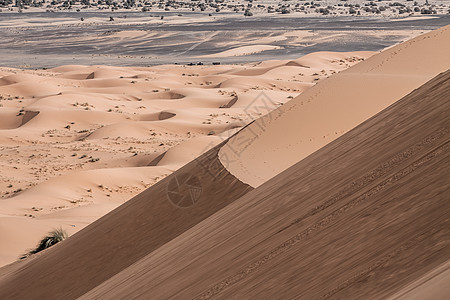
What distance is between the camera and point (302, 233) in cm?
542

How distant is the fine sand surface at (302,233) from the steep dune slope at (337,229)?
13mm

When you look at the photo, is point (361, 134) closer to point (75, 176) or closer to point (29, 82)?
point (75, 176)

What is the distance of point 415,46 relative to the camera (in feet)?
48.1

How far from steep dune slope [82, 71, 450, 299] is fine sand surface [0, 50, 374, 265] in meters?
5.97

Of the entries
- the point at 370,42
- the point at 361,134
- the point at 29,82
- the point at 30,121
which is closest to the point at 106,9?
the point at 370,42

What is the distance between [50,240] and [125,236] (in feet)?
9.59

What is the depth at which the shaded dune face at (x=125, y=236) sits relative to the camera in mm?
8695

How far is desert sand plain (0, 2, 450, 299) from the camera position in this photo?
16.2 feet

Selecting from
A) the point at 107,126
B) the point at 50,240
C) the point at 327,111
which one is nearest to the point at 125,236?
the point at 50,240

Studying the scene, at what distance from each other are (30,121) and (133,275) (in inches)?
894

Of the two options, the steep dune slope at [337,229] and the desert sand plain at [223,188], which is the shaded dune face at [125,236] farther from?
the steep dune slope at [337,229]

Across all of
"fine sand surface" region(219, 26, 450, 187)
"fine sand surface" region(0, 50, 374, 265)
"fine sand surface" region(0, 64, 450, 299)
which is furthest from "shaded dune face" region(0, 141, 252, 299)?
"fine sand surface" region(0, 50, 374, 265)

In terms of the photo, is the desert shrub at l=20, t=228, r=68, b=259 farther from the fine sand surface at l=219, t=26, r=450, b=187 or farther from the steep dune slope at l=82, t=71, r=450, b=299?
the steep dune slope at l=82, t=71, r=450, b=299

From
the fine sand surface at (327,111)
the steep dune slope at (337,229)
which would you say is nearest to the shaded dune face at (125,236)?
the fine sand surface at (327,111)
